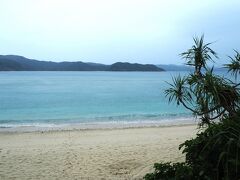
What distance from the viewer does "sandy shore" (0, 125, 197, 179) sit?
292 inches

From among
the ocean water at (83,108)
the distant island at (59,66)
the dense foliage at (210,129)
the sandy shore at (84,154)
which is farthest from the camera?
the distant island at (59,66)

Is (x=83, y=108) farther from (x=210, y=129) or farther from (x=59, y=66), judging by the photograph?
(x=59, y=66)

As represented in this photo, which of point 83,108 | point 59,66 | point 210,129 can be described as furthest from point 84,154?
point 59,66

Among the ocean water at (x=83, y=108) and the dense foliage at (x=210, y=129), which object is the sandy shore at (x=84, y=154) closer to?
the ocean water at (x=83, y=108)

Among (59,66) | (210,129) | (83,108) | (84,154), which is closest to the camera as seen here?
(210,129)

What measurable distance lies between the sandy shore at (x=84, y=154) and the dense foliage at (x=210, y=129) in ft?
7.51

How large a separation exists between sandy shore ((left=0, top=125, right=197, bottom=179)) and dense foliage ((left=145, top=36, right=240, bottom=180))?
229cm

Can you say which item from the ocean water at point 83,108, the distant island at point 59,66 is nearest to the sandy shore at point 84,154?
the ocean water at point 83,108

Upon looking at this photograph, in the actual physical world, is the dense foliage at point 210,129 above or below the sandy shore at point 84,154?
above

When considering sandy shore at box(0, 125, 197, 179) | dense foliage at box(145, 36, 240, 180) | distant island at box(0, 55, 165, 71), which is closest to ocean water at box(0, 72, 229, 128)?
dense foliage at box(145, 36, 240, 180)

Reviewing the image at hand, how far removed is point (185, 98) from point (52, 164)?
13.8 ft

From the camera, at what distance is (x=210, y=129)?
4.27 m

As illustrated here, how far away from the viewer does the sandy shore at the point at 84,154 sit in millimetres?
7414

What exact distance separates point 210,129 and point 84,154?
5645mm
